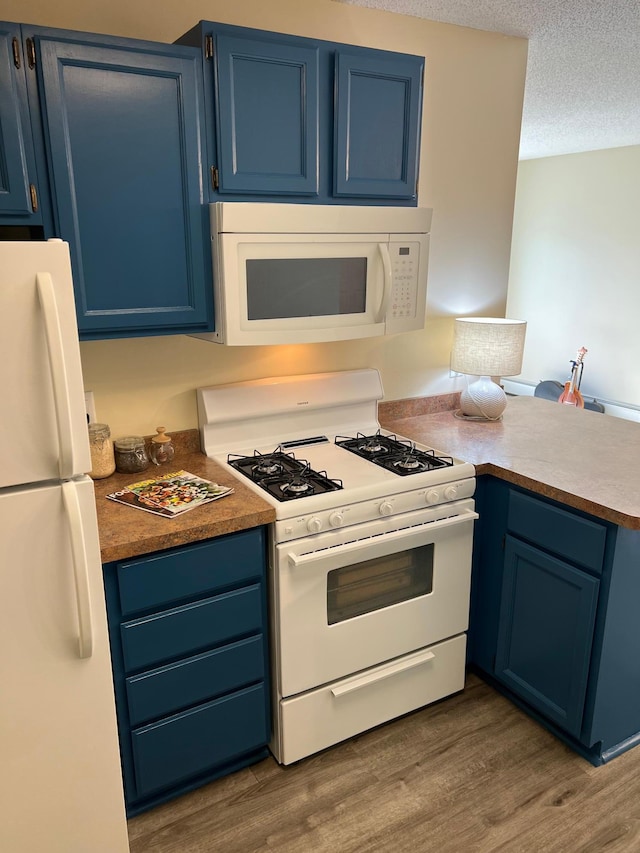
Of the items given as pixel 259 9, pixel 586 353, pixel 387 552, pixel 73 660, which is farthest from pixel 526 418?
pixel 586 353

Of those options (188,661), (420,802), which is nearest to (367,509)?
(188,661)

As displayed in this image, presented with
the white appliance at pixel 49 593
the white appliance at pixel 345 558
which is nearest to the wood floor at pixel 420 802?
the white appliance at pixel 345 558

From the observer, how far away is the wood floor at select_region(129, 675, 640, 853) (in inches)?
71.7

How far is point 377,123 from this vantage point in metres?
2.11

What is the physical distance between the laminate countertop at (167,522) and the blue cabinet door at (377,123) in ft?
3.51

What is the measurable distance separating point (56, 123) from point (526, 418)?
2.15 meters

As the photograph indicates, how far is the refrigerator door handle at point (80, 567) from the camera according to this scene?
1291 millimetres

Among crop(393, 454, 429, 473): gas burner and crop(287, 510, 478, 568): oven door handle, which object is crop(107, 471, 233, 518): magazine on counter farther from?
crop(393, 454, 429, 473): gas burner

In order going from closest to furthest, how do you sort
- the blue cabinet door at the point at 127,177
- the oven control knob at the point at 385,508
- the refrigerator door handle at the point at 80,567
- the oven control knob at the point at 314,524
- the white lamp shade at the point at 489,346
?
the refrigerator door handle at the point at 80,567
the blue cabinet door at the point at 127,177
the oven control knob at the point at 314,524
the oven control knob at the point at 385,508
the white lamp shade at the point at 489,346

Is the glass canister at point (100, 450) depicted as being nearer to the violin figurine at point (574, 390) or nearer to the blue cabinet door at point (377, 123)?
the blue cabinet door at point (377, 123)

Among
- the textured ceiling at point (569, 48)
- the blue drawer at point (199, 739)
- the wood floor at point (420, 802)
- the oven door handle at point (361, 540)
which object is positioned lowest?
the wood floor at point (420, 802)

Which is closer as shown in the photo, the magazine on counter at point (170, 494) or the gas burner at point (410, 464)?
the magazine on counter at point (170, 494)

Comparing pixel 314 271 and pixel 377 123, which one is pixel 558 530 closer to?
pixel 314 271

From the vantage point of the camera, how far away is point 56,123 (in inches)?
64.2
